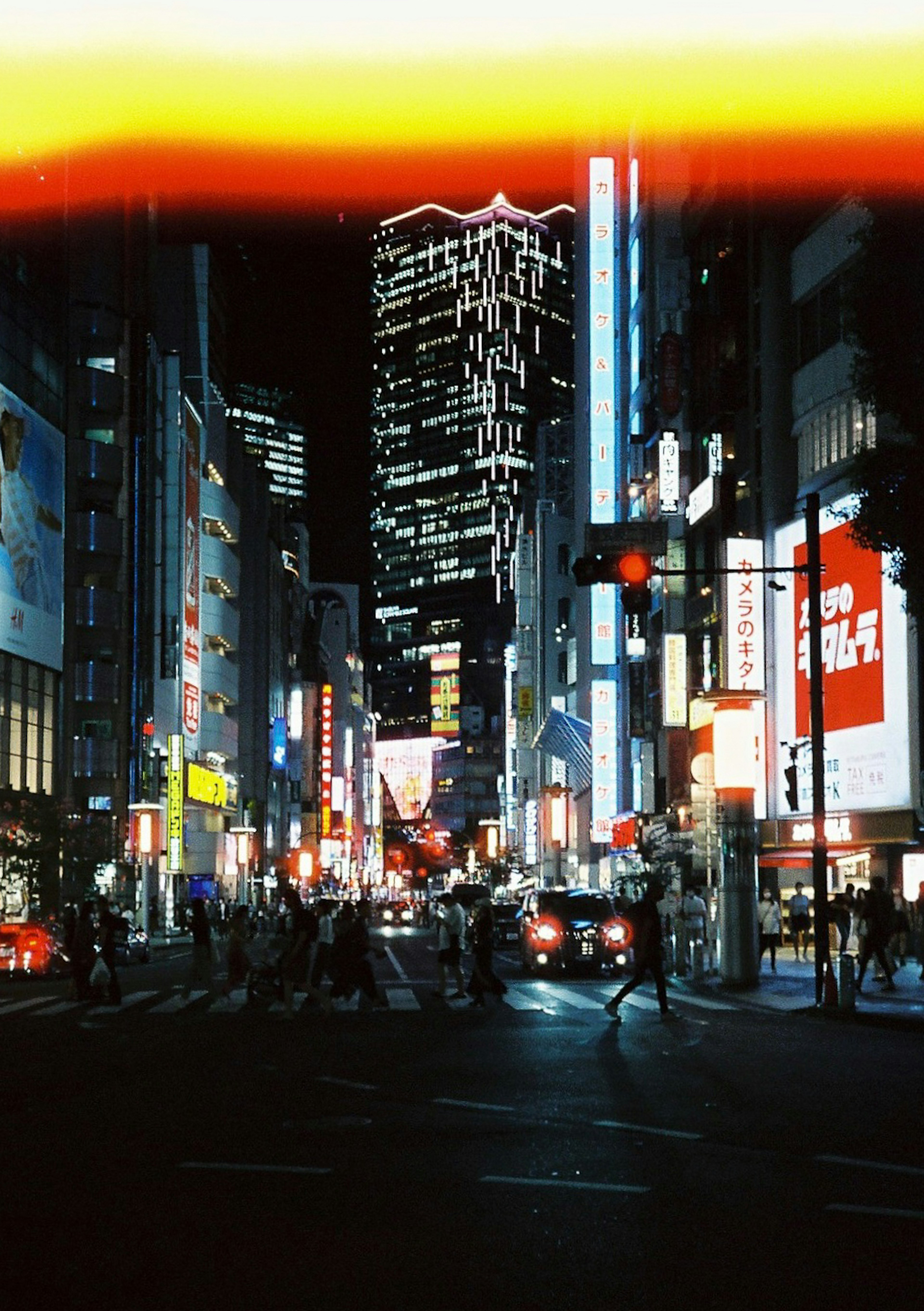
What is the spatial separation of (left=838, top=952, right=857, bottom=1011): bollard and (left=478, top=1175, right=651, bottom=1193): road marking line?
14.6 meters

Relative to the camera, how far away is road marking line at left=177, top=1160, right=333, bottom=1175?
9.96m

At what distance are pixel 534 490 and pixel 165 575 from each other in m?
71.6

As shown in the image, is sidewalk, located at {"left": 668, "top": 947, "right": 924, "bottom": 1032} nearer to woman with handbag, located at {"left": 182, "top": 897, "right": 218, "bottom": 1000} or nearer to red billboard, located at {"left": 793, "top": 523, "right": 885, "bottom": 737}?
red billboard, located at {"left": 793, "top": 523, "right": 885, "bottom": 737}

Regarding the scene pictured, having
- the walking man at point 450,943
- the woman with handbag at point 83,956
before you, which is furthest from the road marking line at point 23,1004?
the walking man at point 450,943

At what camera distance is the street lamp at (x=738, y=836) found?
Answer: 30.7 meters

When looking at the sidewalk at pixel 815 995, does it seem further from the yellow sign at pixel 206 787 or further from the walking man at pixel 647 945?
the yellow sign at pixel 206 787

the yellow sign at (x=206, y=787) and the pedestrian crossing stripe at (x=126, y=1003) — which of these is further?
the yellow sign at (x=206, y=787)

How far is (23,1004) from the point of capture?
28.6 m

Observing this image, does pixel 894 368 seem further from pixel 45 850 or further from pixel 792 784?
pixel 45 850

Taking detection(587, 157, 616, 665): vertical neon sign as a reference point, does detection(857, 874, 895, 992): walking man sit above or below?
below

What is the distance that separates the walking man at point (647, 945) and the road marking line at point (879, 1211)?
540 inches

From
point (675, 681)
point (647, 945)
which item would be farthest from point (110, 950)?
point (675, 681)

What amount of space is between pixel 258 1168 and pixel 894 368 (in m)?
13.7

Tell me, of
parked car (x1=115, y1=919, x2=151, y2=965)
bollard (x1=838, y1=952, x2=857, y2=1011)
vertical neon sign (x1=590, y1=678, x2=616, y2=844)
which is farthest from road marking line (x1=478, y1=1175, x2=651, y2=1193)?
vertical neon sign (x1=590, y1=678, x2=616, y2=844)
